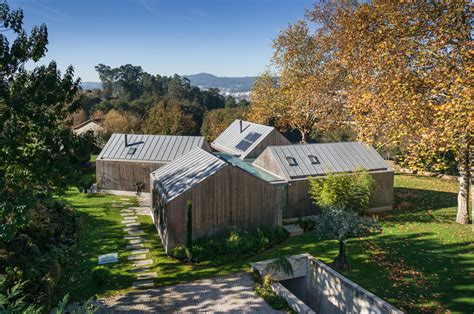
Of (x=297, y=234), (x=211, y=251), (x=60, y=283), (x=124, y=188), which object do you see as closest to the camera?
(x=60, y=283)

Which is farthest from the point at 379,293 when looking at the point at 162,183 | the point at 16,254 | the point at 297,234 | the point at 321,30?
the point at 321,30

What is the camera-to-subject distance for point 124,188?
29609 mm

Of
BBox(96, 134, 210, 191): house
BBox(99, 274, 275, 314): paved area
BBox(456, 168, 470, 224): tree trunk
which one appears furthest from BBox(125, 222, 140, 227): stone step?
BBox(456, 168, 470, 224): tree trunk

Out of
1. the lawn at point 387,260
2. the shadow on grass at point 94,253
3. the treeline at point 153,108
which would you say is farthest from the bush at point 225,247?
the treeline at point 153,108

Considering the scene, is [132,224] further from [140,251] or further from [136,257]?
[136,257]

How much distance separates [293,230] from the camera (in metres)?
20.8

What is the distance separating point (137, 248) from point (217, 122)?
3474 centimetres

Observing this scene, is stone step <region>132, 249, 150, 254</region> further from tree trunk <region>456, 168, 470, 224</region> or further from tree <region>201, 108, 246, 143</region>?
tree <region>201, 108, 246, 143</region>

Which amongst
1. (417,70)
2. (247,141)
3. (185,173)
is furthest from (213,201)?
(247,141)

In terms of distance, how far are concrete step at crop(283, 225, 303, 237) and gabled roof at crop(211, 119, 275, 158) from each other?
439 inches

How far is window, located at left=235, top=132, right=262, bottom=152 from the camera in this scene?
33.0 meters

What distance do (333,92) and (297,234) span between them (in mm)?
17386

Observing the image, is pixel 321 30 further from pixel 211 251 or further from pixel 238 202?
pixel 211 251

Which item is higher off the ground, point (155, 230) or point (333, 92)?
→ point (333, 92)
